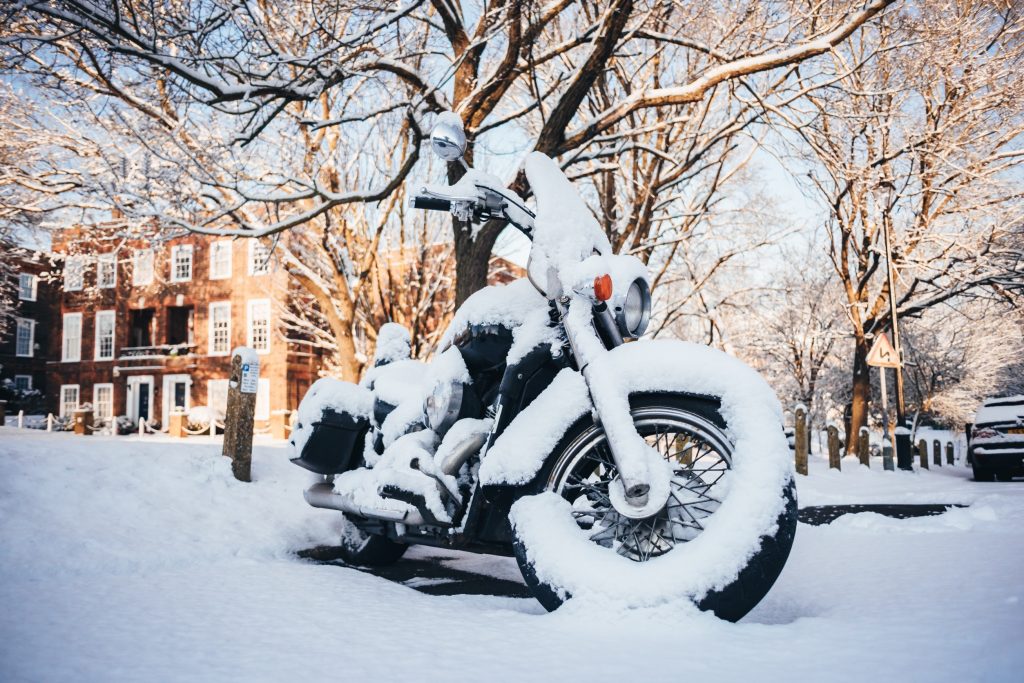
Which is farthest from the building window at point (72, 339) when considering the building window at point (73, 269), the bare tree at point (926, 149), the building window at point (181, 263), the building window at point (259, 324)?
the bare tree at point (926, 149)

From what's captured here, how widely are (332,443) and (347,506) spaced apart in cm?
62

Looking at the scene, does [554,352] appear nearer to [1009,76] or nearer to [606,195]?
[606,195]

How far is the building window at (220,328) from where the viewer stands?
3562 centimetres

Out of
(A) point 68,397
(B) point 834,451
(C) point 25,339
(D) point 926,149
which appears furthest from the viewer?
(C) point 25,339

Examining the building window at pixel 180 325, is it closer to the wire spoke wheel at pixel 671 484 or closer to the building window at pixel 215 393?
the building window at pixel 215 393

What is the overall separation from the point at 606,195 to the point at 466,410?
1111 cm

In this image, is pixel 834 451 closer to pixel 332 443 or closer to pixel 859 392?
pixel 859 392

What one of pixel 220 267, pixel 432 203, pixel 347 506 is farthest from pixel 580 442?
pixel 220 267

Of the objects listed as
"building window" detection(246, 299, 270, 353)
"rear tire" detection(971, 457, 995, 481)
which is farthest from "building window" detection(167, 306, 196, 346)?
"rear tire" detection(971, 457, 995, 481)

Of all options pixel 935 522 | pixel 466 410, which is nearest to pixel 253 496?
pixel 466 410

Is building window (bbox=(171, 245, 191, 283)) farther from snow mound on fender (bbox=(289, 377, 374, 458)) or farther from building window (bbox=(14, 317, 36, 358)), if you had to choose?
snow mound on fender (bbox=(289, 377, 374, 458))

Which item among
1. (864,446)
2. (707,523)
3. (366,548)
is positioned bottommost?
(864,446)

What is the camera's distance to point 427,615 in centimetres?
245

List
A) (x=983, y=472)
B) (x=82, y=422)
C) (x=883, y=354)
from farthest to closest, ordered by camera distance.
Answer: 1. (x=82, y=422)
2. (x=883, y=354)
3. (x=983, y=472)
